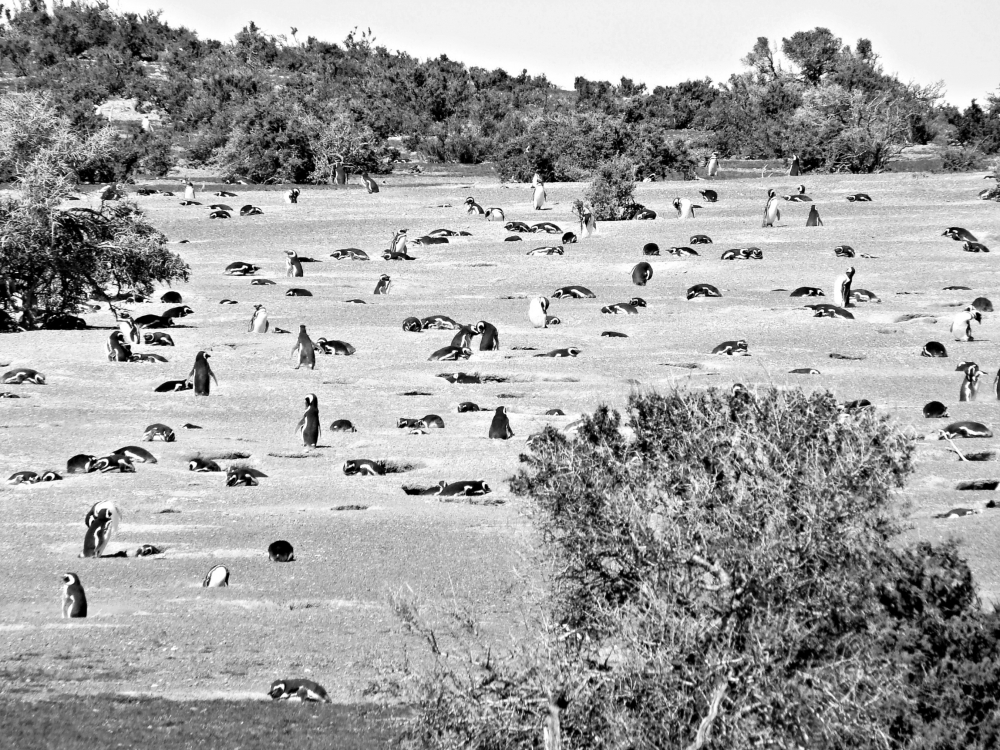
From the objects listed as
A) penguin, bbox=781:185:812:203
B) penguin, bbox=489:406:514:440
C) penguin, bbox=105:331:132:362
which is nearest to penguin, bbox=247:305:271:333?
penguin, bbox=105:331:132:362

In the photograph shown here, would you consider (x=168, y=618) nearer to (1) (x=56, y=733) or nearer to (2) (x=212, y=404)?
(1) (x=56, y=733)

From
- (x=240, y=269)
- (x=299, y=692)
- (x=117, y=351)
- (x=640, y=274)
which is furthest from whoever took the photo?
(x=240, y=269)

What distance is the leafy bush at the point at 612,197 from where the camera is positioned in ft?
156

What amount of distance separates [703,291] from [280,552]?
2055 cm

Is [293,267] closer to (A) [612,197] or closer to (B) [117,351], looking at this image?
(B) [117,351]

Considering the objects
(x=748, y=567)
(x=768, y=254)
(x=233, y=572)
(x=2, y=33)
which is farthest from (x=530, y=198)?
(x=2, y=33)

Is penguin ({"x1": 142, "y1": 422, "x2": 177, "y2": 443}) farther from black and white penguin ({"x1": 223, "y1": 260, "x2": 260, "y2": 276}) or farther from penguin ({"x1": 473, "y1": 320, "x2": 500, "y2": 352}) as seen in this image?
black and white penguin ({"x1": 223, "y1": 260, "x2": 260, "y2": 276})

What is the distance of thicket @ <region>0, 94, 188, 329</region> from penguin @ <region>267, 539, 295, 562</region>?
694 inches

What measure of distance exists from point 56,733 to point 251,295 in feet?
90.5

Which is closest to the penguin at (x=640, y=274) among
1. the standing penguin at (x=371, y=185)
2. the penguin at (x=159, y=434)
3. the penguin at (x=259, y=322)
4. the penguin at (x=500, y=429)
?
the penguin at (x=259, y=322)

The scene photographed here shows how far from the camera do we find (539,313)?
3225 centimetres

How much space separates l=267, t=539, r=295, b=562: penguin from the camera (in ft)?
53.8

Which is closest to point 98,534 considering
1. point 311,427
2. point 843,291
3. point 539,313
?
point 311,427

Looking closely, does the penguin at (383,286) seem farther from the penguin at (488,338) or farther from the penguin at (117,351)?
the penguin at (117,351)
